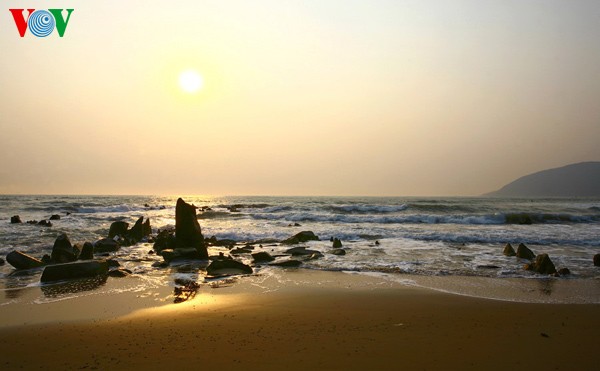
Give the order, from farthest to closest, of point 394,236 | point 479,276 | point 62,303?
point 394,236 < point 479,276 < point 62,303

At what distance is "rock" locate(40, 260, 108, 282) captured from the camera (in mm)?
11875

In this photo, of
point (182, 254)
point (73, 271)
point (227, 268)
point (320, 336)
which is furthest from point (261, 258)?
point (320, 336)

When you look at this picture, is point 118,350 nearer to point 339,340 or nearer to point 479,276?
point 339,340

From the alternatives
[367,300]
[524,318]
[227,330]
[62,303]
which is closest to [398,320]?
[367,300]

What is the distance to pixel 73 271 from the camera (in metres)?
12.3

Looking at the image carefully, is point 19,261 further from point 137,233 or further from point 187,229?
point 137,233

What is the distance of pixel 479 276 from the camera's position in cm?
1272

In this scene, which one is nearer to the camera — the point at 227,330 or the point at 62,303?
the point at 227,330

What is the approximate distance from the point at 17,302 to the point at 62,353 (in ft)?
15.1

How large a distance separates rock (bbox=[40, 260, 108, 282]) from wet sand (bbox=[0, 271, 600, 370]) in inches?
137

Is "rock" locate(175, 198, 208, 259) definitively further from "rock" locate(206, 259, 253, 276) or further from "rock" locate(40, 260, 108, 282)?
"rock" locate(40, 260, 108, 282)

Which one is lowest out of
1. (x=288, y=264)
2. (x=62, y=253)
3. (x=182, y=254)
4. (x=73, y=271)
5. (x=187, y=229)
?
(x=288, y=264)

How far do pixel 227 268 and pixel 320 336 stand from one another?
282 inches

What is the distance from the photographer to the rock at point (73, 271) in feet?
39.0
